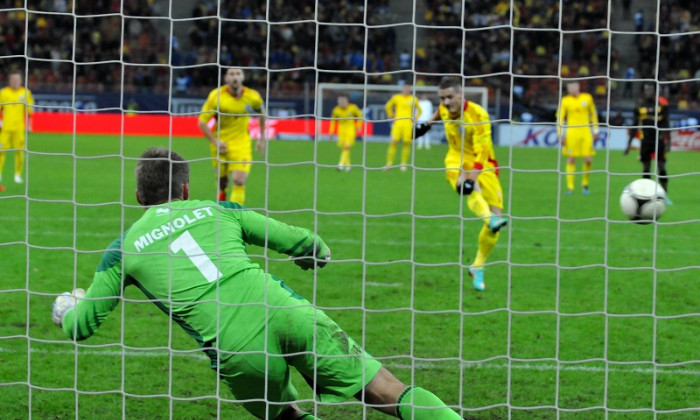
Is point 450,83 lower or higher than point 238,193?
higher

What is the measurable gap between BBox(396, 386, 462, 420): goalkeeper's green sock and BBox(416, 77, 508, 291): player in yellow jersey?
12.6 feet

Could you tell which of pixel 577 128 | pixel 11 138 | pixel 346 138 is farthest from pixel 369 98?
pixel 11 138

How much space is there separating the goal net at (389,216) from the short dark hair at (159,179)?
0.77 feet

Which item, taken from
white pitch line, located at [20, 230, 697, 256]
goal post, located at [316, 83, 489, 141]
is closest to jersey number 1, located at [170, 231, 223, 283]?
white pitch line, located at [20, 230, 697, 256]

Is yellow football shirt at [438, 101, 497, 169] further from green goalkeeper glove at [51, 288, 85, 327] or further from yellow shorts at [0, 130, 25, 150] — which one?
yellow shorts at [0, 130, 25, 150]

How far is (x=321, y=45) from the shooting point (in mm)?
→ 32188

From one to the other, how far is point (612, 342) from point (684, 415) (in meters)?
1.50

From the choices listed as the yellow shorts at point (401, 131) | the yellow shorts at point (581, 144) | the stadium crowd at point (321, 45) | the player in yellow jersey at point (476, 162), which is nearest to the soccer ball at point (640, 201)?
the player in yellow jersey at point (476, 162)

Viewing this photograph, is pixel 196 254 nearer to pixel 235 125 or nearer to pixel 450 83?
pixel 450 83

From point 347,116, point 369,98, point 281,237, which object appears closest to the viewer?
point 281,237

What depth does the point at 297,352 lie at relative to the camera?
3607mm

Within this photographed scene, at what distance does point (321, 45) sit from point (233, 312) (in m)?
29.3

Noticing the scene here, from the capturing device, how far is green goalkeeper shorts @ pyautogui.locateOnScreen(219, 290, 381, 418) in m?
3.55

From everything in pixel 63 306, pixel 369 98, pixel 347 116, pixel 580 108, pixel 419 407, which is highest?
pixel 369 98
